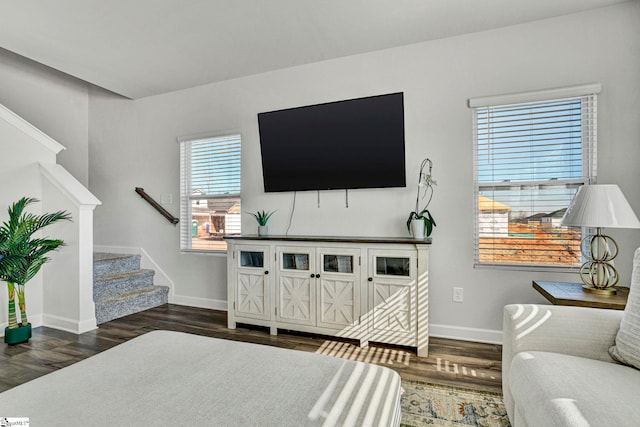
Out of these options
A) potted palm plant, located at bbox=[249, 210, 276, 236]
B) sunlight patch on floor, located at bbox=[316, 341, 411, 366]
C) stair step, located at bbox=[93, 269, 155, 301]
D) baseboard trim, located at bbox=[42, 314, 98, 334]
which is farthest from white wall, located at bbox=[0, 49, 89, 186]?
sunlight patch on floor, located at bbox=[316, 341, 411, 366]

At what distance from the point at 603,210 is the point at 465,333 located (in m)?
1.45

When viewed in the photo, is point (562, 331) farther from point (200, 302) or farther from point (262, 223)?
point (200, 302)

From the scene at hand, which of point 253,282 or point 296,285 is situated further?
point 253,282

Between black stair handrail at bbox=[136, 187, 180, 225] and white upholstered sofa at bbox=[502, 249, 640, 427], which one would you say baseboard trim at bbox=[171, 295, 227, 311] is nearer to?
black stair handrail at bbox=[136, 187, 180, 225]

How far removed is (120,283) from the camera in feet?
12.1

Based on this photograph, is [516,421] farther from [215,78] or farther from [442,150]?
[215,78]

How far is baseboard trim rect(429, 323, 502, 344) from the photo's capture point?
108 inches

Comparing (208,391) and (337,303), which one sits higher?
(208,391)

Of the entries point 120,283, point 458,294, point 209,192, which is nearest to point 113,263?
point 120,283

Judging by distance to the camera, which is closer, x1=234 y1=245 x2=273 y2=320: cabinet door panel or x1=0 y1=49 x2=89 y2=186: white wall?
x1=234 y1=245 x2=273 y2=320: cabinet door panel

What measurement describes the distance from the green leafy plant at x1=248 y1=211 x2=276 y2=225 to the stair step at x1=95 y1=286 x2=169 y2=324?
152cm

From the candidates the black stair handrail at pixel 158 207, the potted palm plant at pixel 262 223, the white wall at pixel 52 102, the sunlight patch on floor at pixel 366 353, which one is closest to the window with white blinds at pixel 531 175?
the sunlight patch on floor at pixel 366 353

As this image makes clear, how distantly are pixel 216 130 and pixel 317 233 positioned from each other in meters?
1.68

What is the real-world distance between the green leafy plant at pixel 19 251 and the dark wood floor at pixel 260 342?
0.39 metres
